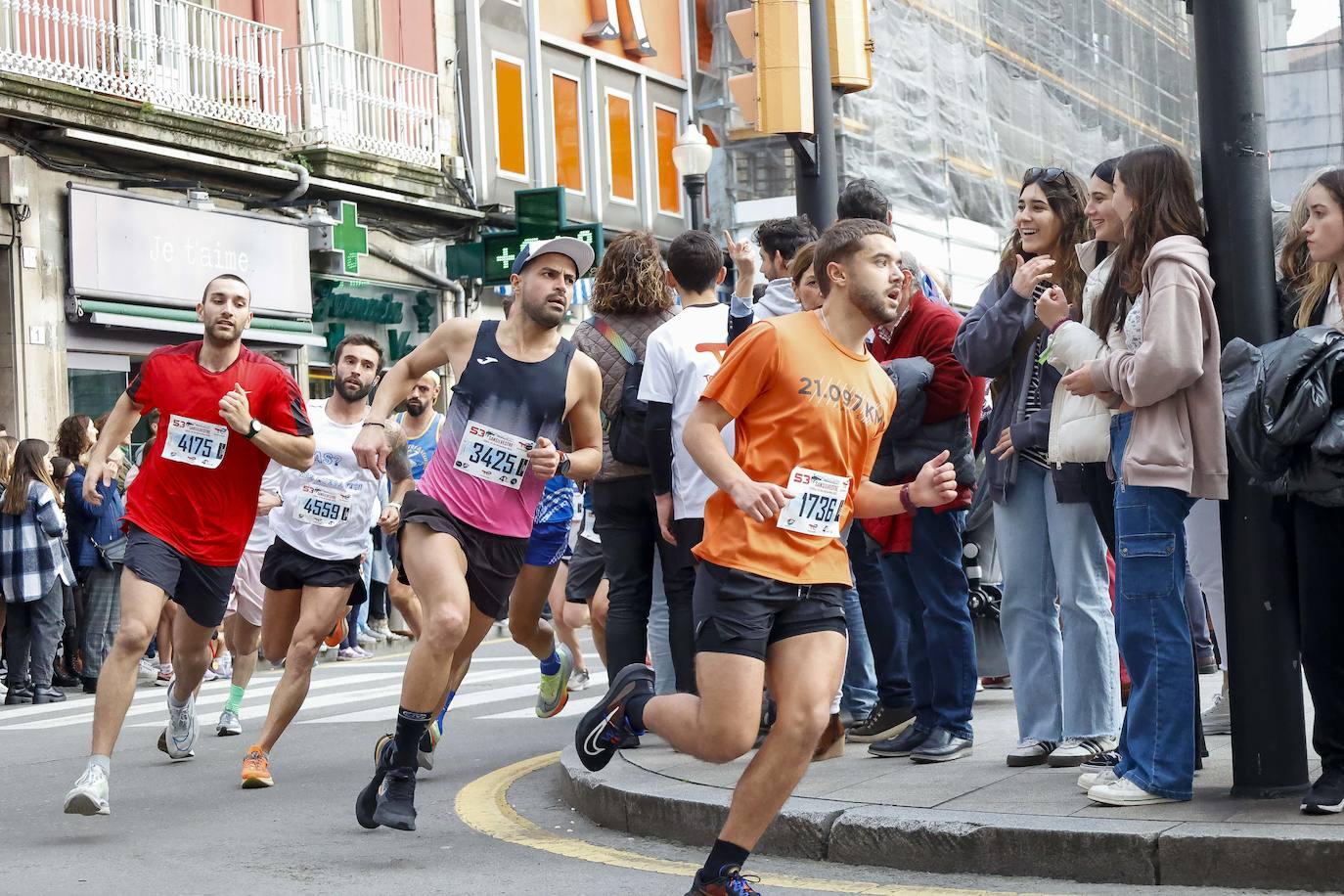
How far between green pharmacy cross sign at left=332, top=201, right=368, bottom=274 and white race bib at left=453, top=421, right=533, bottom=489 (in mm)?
16569

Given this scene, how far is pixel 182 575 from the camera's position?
7.73m

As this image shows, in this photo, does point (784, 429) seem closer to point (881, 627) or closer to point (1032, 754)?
point (1032, 754)

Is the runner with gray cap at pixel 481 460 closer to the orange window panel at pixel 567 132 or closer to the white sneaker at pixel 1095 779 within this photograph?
the white sneaker at pixel 1095 779

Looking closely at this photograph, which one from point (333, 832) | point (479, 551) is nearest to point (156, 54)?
point (479, 551)

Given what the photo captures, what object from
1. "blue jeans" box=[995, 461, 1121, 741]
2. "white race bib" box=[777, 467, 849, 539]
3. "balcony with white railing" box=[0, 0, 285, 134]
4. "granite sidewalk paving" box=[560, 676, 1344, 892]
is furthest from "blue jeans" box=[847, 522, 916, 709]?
"balcony with white railing" box=[0, 0, 285, 134]

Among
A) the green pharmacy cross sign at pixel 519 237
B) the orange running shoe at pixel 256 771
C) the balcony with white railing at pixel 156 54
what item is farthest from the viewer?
the green pharmacy cross sign at pixel 519 237

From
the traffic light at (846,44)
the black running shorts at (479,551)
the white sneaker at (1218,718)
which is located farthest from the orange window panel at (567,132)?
the black running shorts at (479,551)

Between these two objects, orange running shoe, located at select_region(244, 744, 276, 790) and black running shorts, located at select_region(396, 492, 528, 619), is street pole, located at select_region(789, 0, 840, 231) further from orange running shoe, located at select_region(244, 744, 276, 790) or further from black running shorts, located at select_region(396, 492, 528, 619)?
orange running shoe, located at select_region(244, 744, 276, 790)

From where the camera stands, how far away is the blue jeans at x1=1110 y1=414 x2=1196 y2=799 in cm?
573

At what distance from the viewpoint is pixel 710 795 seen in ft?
20.8

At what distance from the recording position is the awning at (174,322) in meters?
19.4

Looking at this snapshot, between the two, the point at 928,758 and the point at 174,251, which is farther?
the point at 174,251

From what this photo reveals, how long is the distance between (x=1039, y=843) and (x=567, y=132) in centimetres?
2374

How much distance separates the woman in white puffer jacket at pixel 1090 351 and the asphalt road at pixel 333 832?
4.90 feet
